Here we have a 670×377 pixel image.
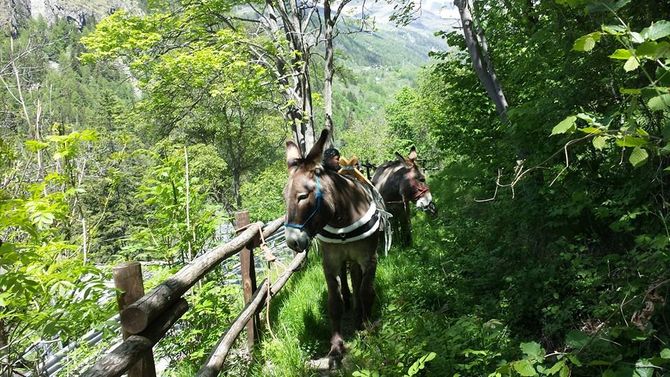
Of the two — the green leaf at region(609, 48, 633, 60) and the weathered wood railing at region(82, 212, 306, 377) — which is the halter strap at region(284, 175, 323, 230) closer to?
the weathered wood railing at region(82, 212, 306, 377)

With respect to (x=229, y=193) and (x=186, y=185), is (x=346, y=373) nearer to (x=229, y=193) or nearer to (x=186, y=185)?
(x=186, y=185)

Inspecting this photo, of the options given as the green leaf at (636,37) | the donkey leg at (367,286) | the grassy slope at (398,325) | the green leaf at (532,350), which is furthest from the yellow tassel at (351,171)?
the green leaf at (636,37)

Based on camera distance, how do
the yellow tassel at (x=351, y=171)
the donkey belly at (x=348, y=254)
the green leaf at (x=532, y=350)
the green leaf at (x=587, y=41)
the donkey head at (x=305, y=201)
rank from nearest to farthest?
the green leaf at (x=587, y=41), the green leaf at (x=532, y=350), the donkey head at (x=305, y=201), the donkey belly at (x=348, y=254), the yellow tassel at (x=351, y=171)

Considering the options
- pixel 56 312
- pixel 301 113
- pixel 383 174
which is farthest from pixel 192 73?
pixel 56 312

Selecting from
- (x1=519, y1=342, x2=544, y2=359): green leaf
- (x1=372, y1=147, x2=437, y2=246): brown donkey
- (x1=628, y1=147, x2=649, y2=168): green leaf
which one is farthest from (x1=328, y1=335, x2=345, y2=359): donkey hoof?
(x1=628, y1=147, x2=649, y2=168): green leaf

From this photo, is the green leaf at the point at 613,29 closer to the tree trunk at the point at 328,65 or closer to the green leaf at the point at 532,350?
the green leaf at the point at 532,350

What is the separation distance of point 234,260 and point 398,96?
39670 millimetres

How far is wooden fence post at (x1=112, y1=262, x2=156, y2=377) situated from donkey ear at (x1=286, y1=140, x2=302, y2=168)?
6.26 ft

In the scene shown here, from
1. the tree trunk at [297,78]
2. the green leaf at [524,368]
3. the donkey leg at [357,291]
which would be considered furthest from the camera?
the tree trunk at [297,78]

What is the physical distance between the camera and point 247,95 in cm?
937

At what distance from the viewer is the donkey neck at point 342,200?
417 centimetres

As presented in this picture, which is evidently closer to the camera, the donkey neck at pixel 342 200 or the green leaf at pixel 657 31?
the green leaf at pixel 657 31

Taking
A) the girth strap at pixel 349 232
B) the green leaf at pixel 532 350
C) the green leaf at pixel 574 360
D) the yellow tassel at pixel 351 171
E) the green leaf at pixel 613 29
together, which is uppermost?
the green leaf at pixel 613 29

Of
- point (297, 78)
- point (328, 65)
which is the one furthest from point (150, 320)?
point (328, 65)
